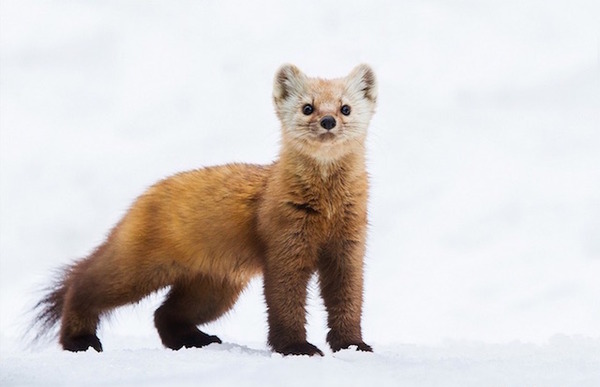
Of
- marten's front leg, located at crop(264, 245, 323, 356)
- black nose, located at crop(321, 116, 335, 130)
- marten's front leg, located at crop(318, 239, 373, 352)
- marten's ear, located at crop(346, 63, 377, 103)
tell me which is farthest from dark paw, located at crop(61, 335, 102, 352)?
marten's ear, located at crop(346, 63, 377, 103)

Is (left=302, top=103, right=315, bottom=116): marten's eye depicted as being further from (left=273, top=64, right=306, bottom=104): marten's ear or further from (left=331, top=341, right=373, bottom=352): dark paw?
(left=331, top=341, right=373, bottom=352): dark paw

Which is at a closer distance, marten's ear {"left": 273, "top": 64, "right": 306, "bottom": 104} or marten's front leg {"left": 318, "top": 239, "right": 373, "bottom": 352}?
marten's front leg {"left": 318, "top": 239, "right": 373, "bottom": 352}

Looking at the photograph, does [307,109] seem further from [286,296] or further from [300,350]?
[300,350]

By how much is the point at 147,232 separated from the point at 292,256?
875 mm

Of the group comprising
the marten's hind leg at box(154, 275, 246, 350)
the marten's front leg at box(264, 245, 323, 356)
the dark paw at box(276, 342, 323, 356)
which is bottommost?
the marten's hind leg at box(154, 275, 246, 350)

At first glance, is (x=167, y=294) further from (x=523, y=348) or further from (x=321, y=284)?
(x=523, y=348)

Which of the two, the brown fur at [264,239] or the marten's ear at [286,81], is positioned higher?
the marten's ear at [286,81]

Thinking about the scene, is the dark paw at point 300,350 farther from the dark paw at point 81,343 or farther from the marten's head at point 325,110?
the dark paw at point 81,343

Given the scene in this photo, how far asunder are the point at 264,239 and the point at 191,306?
85cm

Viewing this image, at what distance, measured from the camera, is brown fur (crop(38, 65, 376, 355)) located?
5320 millimetres

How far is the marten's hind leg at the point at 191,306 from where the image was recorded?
6.04 meters

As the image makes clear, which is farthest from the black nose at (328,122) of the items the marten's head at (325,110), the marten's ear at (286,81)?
the marten's ear at (286,81)

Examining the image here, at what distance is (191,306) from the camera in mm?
6086

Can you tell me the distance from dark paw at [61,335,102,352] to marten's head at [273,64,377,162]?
52.7 inches
